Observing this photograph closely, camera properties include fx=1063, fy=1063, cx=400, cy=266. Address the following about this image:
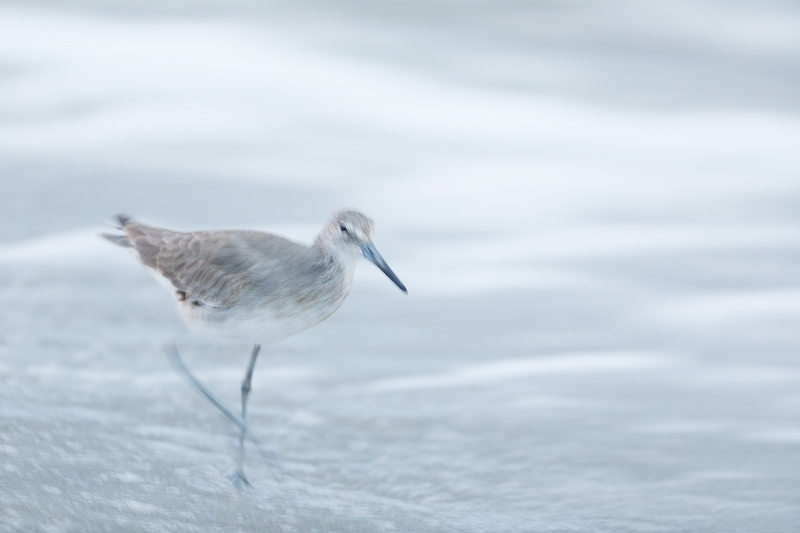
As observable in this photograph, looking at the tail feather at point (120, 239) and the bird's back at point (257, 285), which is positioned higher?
the tail feather at point (120, 239)

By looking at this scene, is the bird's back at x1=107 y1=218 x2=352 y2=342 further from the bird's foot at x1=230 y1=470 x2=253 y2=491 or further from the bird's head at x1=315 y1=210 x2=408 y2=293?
the bird's foot at x1=230 y1=470 x2=253 y2=491

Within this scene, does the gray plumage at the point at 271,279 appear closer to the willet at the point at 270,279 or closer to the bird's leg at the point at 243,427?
the willet at the point at 270,279

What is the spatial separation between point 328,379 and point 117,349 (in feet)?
3.59

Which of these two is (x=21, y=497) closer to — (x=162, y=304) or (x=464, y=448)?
(x=464, y=448)

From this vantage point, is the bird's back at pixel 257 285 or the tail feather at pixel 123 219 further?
the tail feather at pixel 123 219

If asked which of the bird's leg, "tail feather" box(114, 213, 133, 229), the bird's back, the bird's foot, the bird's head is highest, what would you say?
"tail feather" box(114, 213, 133, 229)

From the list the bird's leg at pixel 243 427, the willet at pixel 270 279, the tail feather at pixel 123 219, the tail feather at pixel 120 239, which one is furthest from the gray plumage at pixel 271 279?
the tail feather at pixel 123 219

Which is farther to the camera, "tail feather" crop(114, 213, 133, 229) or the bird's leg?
"tail feather" crop(114, 213, 133, 229)

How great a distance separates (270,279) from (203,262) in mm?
418

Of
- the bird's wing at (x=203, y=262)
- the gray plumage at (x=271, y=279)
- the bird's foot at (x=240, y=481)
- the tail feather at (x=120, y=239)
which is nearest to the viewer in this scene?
the bird's foot at (x=240, y=481)

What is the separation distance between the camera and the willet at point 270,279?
4.18 metres

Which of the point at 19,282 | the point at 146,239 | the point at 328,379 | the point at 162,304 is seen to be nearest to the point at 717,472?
the point at 328,379

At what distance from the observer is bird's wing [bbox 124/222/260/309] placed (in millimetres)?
4328

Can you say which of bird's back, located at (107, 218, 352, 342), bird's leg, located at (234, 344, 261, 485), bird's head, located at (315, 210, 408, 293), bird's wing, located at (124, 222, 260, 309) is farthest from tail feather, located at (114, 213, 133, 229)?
bird's head, located at (315, 210, 408, 293)
